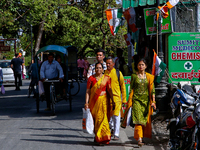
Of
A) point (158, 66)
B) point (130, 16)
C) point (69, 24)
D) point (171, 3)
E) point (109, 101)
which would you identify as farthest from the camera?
point (69, 24)

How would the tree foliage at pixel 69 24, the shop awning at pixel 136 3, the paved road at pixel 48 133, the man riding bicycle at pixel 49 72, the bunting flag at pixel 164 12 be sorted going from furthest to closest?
the tree foliage at pixel 69 24
the shop awning at pixel 136 3
the man riding bicycle at pixel 49 72
the bunting flag at pixel 164 12
the paved road at pixel 48 133

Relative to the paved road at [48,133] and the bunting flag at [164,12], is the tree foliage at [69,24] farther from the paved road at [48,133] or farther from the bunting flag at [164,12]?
the paved road at [48,133]

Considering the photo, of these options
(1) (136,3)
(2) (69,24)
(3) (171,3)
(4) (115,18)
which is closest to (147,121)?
(3) (171,3)

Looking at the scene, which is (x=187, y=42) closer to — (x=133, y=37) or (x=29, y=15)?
(x=133, y=37)

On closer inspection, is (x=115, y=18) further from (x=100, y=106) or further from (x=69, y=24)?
(x=69, y=24)

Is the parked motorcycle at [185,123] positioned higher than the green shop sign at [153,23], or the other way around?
the green shop sign at [153,23]

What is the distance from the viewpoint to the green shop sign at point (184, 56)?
36.6ft

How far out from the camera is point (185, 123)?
594 centimetres

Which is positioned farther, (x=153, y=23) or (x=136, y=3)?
(x=136, y=3)

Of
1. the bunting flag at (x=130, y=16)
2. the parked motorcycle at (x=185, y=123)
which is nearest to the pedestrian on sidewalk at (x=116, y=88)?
the parked motorcycle at (x=185, y=123)

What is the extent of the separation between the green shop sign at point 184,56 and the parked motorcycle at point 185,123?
4.50 m

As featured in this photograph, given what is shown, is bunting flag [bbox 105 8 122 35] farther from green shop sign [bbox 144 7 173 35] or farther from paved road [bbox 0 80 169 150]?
paved road [bbox 0 80 169 150]

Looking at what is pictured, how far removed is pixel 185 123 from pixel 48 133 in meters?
3.60

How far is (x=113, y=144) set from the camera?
717 cm
